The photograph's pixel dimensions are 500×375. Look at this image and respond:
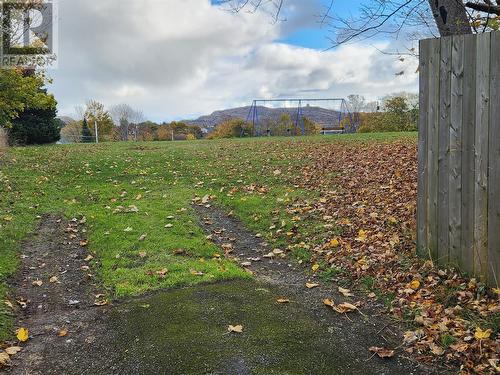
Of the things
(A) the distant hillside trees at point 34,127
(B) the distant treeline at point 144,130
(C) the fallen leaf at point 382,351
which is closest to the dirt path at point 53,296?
(C) the fallen leaf at point 382,351

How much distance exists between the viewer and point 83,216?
26.4 ft

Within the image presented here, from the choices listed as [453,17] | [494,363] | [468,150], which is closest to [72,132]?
[453,17]

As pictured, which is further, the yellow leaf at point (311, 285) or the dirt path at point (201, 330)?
the yellow leaf at point (311, 285)

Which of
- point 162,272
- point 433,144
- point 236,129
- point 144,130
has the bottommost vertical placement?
point 162,272

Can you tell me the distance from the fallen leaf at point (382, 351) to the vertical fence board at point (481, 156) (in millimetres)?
1411

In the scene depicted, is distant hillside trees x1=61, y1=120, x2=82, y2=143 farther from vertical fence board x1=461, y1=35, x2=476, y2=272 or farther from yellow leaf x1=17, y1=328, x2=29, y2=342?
vertical fence board x1=461, y1=35, x2=476, y2=272

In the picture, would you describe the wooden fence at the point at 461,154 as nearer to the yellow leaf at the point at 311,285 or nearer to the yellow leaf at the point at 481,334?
the yellow leaf at the point at 481,334

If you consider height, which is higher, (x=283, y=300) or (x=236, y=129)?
(x=236, y=129)

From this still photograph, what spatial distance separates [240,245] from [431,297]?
2970 millimetres

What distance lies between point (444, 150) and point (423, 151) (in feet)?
1.11

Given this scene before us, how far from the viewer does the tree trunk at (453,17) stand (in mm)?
6914

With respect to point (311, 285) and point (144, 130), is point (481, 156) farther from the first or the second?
point (144, 130)

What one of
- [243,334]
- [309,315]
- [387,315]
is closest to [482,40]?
[387,315]

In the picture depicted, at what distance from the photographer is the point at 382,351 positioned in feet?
12.0
